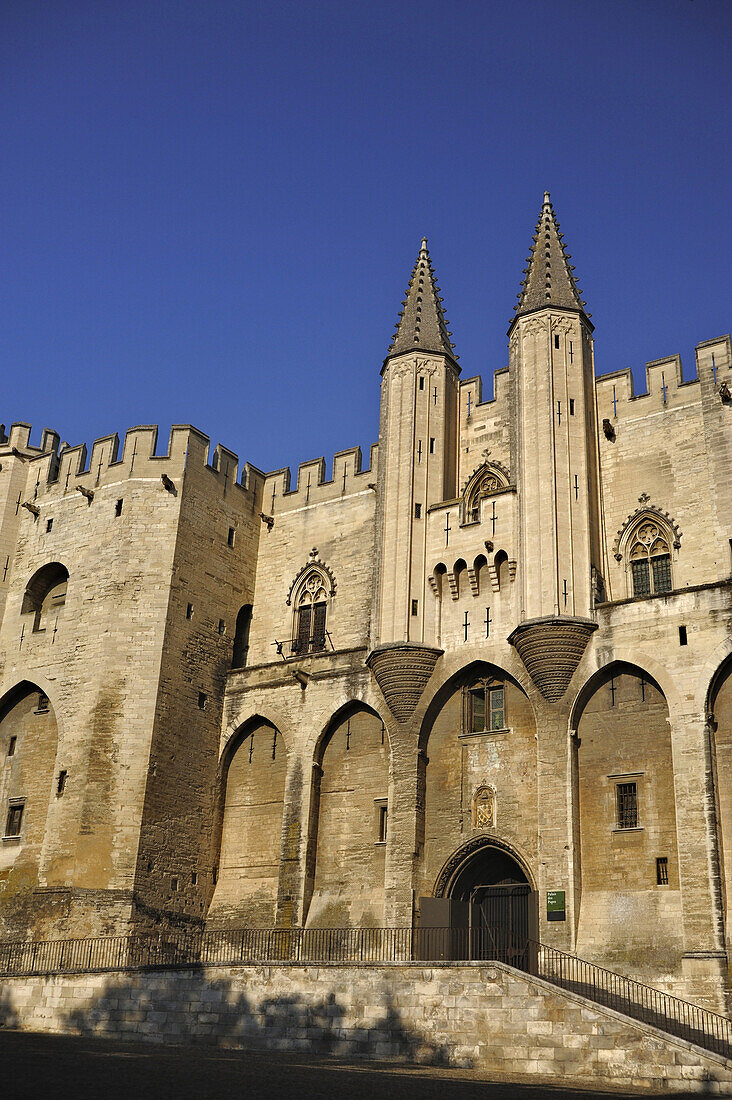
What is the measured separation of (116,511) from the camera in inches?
1223

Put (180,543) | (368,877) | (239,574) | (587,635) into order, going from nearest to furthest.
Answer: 1. (587,635)
2. (368,877)
3. (180,543)
4. (239,574)

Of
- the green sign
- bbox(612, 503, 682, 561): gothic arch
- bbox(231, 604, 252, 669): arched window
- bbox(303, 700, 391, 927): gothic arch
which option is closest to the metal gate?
the green sign

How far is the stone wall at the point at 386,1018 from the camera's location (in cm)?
1750

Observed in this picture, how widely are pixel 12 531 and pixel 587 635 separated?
1818 centimetres

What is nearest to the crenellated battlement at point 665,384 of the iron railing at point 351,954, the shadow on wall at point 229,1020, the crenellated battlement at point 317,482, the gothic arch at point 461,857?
the crenellated battlement at point 317,482

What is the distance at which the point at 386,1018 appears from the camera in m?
19.9

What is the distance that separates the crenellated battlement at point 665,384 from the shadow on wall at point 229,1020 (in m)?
15.4

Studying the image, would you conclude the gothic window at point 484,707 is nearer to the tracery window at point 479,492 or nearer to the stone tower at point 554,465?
the stone tower at point 554,465

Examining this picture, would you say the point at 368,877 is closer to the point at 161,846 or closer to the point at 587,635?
the point at 161,846

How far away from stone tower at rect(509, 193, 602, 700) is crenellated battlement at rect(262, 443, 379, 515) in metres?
5.67

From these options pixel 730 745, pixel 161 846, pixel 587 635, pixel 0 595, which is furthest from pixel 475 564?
pixel 0 595

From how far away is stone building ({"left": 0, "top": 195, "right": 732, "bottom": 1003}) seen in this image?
23.1 metres

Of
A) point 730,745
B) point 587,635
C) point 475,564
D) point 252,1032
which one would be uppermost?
point 475,564

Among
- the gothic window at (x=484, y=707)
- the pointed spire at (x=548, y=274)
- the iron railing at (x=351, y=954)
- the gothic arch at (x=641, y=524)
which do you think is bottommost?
the iron railing at (x=351, y=954)
